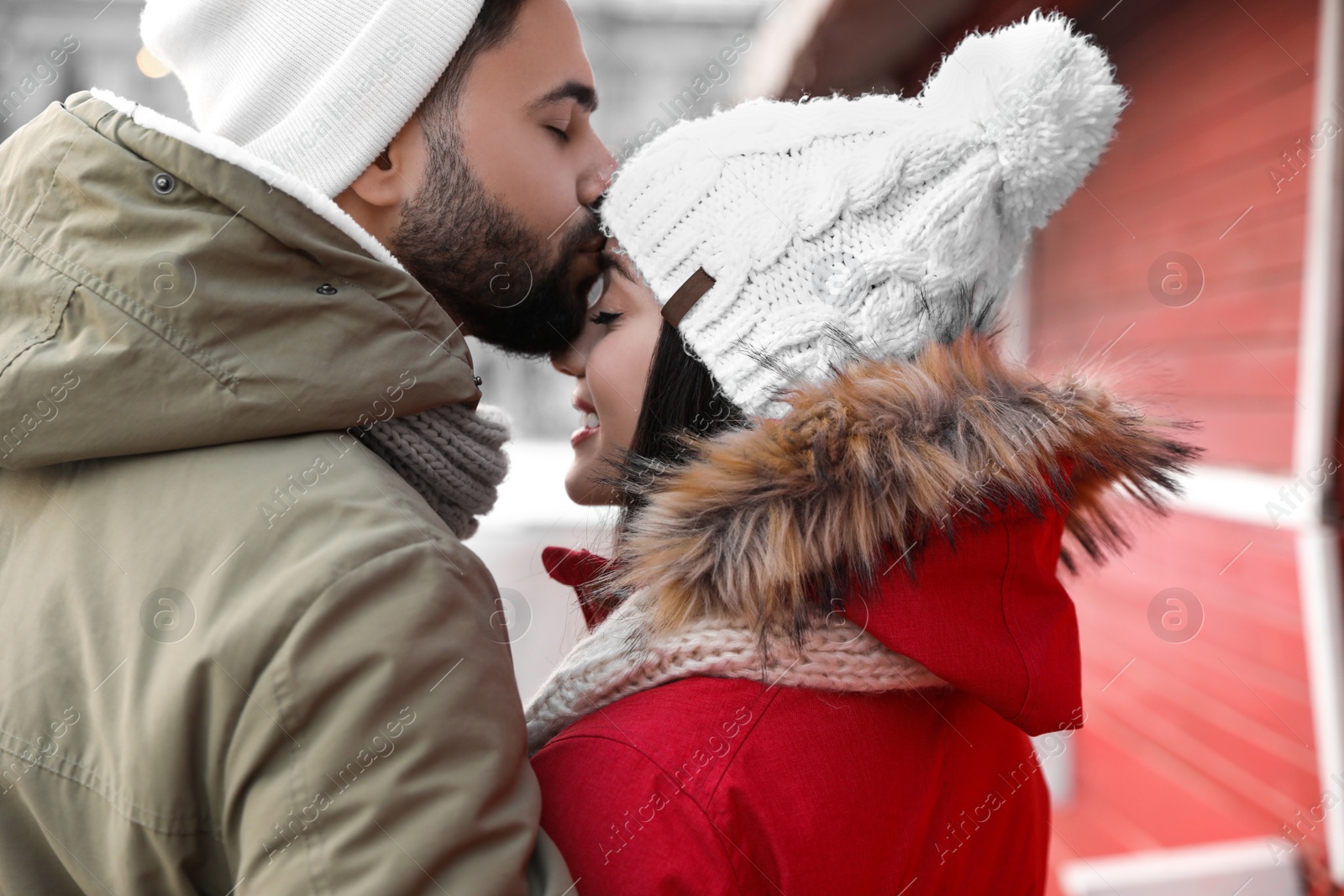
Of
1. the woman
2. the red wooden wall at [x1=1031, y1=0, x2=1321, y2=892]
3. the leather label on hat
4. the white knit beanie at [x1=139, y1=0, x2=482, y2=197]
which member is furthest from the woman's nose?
the red wooden wall at [x1=1031, y1=0, x2=1321, y2=892]

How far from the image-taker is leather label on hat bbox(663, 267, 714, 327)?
1.49m

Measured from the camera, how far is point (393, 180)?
1.69 metres

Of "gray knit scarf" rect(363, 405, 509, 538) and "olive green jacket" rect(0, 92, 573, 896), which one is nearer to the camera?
"olive green jacket" rect(0, 92, 573, 896)

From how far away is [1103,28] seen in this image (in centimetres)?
411

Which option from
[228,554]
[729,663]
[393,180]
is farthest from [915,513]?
[393,180]

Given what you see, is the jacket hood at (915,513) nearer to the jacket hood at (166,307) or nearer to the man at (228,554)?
the man at (228,554)

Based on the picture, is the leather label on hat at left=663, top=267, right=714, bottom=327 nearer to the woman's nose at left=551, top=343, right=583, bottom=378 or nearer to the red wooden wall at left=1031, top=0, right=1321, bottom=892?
the woman's nose at left=551, top=343, right=583, bottom=378

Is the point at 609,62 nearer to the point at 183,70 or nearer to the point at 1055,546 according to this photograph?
the point at 183,70

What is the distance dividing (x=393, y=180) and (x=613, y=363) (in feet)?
1.82

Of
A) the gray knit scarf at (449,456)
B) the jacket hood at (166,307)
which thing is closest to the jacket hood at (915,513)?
the gray knit scarf at (449,456)

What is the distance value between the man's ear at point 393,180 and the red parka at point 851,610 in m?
0.83

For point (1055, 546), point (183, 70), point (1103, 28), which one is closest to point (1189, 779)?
point (1055, 546)

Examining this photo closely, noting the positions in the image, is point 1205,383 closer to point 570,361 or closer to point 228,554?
point 570,361

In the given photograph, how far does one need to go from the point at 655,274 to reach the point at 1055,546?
768mm
